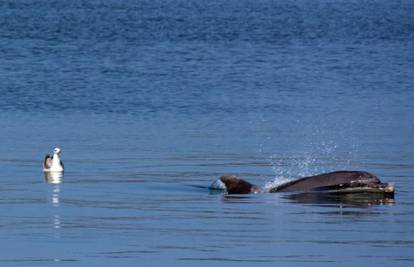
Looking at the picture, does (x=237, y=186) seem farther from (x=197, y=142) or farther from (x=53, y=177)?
(x=197, y=142)

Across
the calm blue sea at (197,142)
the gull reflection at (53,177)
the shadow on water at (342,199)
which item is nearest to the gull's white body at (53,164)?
the gull reflection at (53,177)

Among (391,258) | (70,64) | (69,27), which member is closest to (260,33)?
(69,27)

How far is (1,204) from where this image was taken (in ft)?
62.7

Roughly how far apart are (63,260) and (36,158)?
417 inches

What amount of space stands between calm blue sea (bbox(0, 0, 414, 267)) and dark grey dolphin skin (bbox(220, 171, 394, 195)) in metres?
0.25

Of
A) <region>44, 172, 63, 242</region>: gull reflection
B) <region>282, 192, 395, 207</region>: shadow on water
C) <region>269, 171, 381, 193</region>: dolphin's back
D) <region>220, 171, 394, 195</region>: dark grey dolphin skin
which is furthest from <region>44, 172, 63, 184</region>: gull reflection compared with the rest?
<region>282, 192, 395, 207</region>: shadow on water

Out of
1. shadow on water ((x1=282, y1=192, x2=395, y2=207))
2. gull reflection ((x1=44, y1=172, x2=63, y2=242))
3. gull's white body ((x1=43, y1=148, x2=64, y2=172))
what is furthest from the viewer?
gull's white body ((x1=43, y1=148, x2=64, y2=172))

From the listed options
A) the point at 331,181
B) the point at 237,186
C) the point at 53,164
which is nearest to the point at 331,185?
the point at 331,181

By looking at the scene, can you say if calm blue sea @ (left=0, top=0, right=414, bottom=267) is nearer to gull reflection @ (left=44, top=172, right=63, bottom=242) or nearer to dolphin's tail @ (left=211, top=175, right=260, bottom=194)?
gull reflection @ (left=44, top=172, right=63, bottom=242)

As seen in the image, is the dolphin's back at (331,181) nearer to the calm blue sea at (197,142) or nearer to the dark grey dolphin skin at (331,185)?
the dark grey dolphin skin at (331,185)

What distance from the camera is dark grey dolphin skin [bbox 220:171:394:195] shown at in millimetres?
19828

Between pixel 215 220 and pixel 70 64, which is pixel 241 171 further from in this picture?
pixel 70 64

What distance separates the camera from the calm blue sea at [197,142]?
16.0 m

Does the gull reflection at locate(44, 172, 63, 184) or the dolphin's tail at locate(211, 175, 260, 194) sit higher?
the gull reflection at locate(44, 172, 63, 184)
